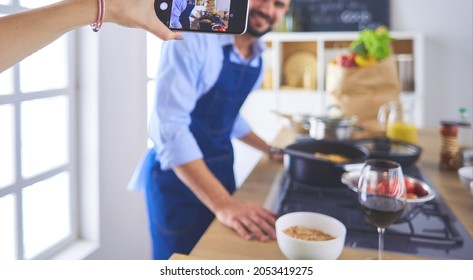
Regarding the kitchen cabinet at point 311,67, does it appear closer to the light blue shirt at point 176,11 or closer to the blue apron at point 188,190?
the blue apron at point 188,190

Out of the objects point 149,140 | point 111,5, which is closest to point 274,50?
point 149,140

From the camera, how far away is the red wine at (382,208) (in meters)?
0.61

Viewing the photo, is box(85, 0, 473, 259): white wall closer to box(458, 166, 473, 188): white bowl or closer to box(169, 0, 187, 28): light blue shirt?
box(169, 0, 187, 28): light blue shirt

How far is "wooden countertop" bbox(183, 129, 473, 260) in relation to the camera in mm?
659

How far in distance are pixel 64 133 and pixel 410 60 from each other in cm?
215

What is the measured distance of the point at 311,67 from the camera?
2725mm

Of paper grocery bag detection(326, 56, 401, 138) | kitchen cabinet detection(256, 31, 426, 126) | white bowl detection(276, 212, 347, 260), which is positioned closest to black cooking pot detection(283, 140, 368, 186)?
white bowl detection(276, 212, 347, 260)

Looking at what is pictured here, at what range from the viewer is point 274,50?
2668mm

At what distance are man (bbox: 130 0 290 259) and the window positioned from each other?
18 cm

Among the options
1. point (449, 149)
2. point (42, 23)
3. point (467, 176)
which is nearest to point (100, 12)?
point (42, 23)

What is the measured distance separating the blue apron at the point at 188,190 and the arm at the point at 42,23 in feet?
1.61

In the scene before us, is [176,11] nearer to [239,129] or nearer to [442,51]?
[239,129]

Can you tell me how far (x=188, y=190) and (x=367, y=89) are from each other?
37.0 inches
